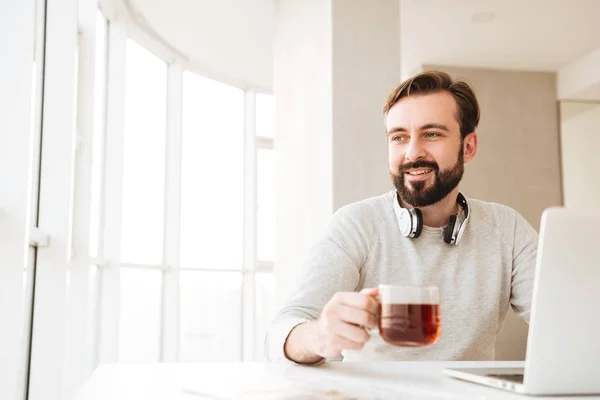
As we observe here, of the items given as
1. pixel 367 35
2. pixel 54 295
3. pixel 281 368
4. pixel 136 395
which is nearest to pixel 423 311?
pixel 281 368

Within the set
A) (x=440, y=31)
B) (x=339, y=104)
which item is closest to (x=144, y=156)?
(x=339, y=104)

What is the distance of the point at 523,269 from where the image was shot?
1.88m

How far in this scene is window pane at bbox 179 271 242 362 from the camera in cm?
599

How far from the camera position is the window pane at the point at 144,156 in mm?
5094

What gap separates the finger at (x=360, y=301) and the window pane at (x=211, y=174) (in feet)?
16.1

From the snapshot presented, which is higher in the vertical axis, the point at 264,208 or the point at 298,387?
the point at 264,208

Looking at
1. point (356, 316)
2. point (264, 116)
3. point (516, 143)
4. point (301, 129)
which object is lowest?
point (356, 316)

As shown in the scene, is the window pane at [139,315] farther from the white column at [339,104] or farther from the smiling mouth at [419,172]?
the smiling mouth at [419,172]

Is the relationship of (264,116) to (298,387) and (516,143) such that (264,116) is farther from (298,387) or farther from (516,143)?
(298,387)

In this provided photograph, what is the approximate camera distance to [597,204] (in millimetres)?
5871

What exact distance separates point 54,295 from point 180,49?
3.71 metres

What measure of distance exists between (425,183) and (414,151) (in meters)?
0.12

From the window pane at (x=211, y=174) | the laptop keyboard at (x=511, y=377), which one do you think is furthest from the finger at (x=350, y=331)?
the window pane at (x=211, y=174)

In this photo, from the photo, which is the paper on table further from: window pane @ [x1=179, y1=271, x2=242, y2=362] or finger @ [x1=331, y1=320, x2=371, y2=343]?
window pane @ [x1=179, y1=271, x2=242, y2=362]
